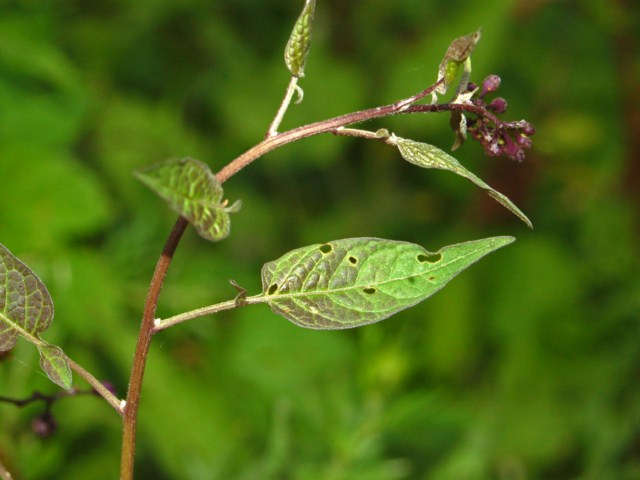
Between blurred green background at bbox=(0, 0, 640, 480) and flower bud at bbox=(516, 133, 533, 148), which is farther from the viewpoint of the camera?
blurred green background at bbox=(0, 0, 640, 480)

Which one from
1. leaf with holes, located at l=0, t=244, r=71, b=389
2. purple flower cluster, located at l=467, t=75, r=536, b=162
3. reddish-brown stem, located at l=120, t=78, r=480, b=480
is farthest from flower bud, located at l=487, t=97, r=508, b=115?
leaf with holes, located at l=0, t=244, r=71, b=389

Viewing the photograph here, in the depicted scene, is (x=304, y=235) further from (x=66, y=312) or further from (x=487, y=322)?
(x=66, y=312)

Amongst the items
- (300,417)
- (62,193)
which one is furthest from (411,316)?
(62,193)

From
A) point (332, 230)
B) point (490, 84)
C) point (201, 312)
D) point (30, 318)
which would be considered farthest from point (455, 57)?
point (332, 230)

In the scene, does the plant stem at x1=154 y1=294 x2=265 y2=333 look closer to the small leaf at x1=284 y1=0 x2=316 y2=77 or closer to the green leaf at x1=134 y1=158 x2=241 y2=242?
the green leaf at x1=134 y1=158 x2=241 y2=242

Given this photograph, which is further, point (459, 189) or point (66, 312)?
point (459, 189)

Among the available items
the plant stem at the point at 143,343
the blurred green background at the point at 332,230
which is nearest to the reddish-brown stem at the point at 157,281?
the plant stem at the point at 143,343
